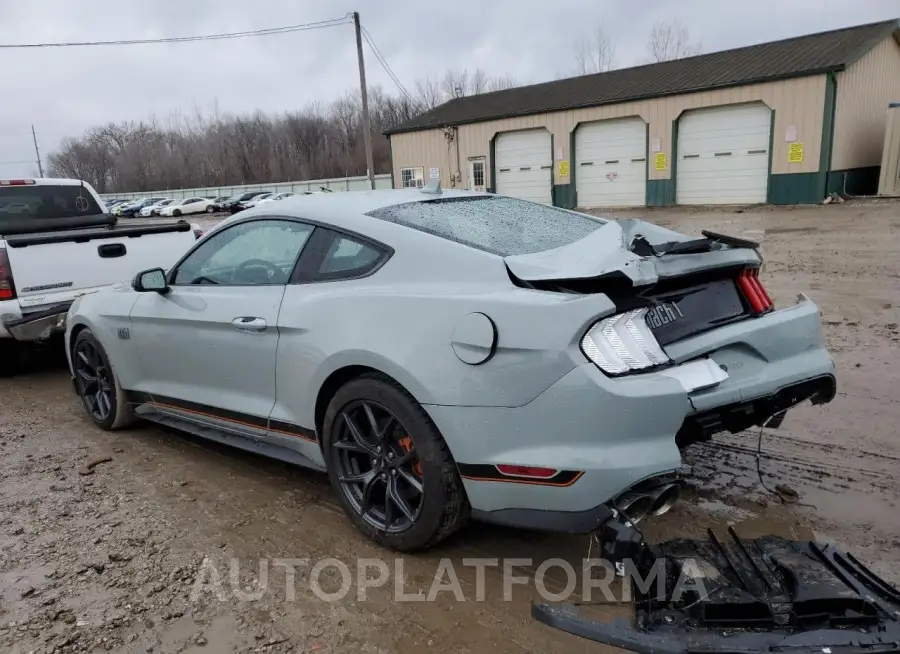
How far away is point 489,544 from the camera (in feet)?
10.2

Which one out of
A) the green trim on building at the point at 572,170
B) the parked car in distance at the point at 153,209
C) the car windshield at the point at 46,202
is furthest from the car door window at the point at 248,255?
the parked car in distance at the point at 153,209

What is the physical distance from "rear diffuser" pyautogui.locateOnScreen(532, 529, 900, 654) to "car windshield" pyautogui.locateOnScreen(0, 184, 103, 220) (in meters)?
7.58

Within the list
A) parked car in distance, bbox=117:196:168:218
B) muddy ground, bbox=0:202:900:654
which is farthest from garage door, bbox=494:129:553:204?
parked car in distance, bbox=117:196:168:218

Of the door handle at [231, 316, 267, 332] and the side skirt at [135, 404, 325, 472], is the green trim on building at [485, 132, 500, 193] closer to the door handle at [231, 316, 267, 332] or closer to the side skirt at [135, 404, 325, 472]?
the side skirt at [135, 404, 325, 472]

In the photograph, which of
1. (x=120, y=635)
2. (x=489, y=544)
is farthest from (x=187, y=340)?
(x=489, y=544)

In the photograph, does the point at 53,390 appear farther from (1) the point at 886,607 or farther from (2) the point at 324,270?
(1) the point at 886,607

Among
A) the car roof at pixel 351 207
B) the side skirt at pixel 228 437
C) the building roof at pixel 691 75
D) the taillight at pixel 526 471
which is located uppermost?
the building roof at pixel 691 75

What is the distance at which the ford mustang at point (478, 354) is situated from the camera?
7.95 ft

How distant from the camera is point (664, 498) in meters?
2.45

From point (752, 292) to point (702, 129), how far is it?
2224 cm

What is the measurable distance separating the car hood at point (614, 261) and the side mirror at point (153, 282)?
2329 millimetres

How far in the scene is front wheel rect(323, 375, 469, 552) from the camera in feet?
8.98

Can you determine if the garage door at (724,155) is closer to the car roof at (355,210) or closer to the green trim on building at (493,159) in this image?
the green trim on building at (493,159)

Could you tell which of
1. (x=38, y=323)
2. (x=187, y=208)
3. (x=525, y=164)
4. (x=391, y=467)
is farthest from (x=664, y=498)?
(x=187, y=208)
